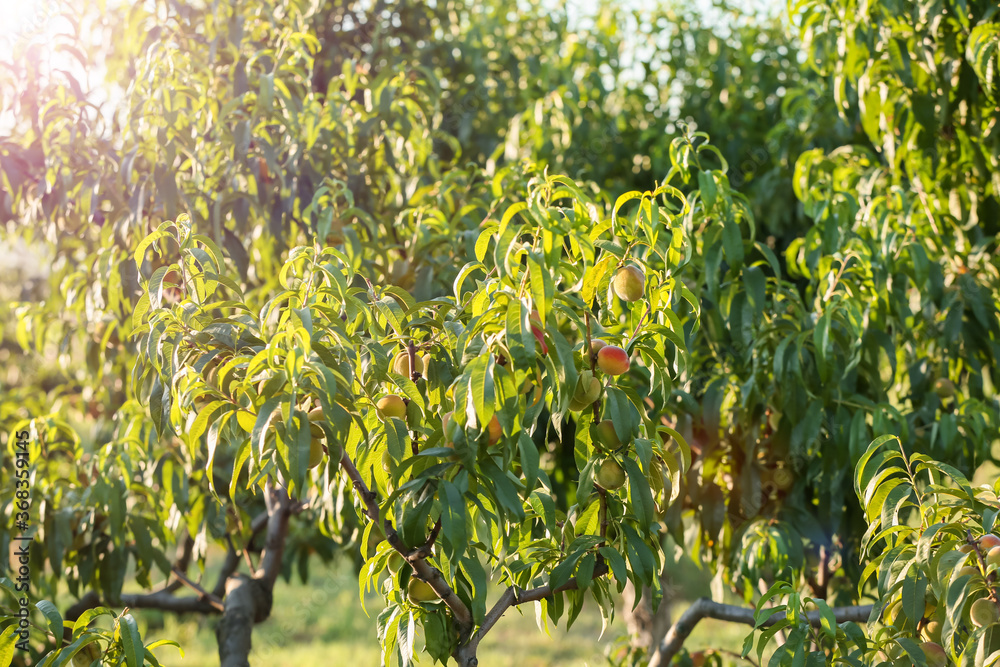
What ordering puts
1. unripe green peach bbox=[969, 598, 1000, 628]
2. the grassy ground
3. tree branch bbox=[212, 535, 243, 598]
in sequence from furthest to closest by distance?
the grassy ground, tree branch bbox=[212, 535, 243, 598], unripe green peach bbox=[969, 598, 1000, 628]

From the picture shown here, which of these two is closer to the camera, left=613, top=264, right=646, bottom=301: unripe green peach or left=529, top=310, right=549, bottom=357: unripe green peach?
left=529, top=310, right=549, bottom=357: unripe green peach

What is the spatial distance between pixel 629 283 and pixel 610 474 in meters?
0.30

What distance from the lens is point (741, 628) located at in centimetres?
585

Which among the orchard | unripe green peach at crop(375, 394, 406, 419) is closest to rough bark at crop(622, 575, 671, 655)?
the orchard

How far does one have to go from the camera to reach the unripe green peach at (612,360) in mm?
1151

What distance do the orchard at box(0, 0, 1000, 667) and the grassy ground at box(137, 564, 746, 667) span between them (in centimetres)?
254

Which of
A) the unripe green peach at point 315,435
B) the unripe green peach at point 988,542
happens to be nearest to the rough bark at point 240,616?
the unripe green peach at point 315,435

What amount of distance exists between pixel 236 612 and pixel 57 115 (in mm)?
1451

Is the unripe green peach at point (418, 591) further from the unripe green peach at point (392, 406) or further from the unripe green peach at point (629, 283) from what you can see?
the unripe green peach at point (629, 283)

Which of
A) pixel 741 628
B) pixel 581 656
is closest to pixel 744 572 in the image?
pixel 581 656

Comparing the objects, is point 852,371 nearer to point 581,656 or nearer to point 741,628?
point 581,656

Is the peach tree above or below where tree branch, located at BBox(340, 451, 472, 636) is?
above

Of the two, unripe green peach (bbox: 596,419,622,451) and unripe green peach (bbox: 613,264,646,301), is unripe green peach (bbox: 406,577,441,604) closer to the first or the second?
unripe green peach (bbox: 596,419,622,451)

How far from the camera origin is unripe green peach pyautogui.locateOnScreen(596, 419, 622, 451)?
118cm
